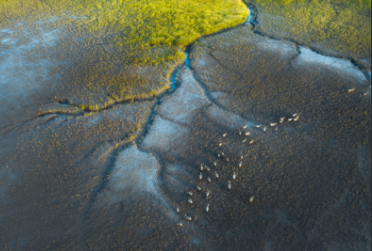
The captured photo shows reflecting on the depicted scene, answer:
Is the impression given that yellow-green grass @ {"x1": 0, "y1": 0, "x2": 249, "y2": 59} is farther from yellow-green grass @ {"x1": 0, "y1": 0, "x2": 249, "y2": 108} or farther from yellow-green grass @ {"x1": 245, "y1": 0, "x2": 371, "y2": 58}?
yellow-green grass @ {"x1": 245, "y1": 0, "x2": 371, "y2": 58}

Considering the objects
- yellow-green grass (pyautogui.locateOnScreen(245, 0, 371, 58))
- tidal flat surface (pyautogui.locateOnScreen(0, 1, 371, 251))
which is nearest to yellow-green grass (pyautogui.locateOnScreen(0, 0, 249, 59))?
tidal flat surface (pyautogui.locateOnScreen(0, 1, 371, 251))

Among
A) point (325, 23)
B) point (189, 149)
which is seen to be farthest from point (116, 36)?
point (325, 23)

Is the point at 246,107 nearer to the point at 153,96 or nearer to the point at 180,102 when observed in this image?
the point at 180,102

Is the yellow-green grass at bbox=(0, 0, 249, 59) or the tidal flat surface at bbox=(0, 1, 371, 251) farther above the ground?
the yellow-green grass at bbox=(0, 0, 249, 59)

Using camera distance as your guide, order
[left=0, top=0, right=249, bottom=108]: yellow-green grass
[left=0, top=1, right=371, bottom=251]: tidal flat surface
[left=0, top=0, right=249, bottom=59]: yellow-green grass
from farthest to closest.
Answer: [left=0, top=0, right=249, bottom=59]: yellow-green grass
[left=0, top=0, right=249, bottom=108]: yellow-green grass
[left=0, top=1, right=371, bottom=251]: tidal flat surface

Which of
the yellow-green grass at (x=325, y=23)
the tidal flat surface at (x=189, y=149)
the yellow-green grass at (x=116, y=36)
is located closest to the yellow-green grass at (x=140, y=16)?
the yellow-green grass at (x=116, y=36)

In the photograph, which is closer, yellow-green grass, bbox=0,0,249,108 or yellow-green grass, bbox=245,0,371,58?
Result: yellow-green grass, bbox=0,0,249,108

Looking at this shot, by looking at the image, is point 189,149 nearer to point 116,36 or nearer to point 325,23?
point 116,36
